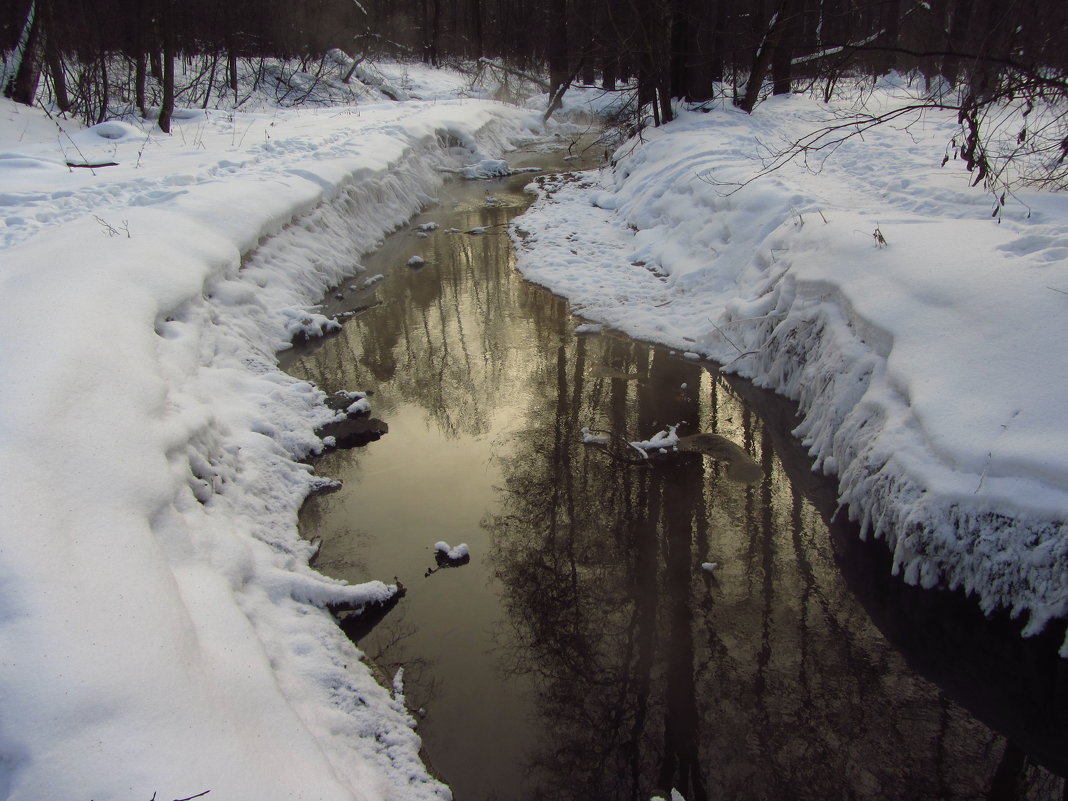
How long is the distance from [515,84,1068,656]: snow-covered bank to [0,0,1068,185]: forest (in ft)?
2.51

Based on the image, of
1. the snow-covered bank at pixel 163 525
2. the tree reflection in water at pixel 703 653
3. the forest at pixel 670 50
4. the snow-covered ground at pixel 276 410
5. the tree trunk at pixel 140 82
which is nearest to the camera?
the snow-covered bank at pixel 163 525

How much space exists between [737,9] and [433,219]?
12.5 meters

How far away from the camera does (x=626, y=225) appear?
1134 cm

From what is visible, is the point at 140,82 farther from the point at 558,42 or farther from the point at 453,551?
the point at 558,42

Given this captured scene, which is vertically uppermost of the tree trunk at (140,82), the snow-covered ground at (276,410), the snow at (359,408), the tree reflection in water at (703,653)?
the tree trunk at (140,82)

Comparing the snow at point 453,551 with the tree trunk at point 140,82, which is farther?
the tree trunk at point 140,82

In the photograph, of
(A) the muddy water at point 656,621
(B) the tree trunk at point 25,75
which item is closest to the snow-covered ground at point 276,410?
(A) the muddy water at point 656,621

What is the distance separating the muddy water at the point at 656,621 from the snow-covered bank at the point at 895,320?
357 millimetres

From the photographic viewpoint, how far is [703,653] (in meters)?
3.74

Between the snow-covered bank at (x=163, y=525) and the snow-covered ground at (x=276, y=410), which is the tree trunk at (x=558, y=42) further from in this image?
the snow-covered bank at (x=163, y=525)

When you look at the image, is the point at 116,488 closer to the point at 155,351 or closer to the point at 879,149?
the point at 155,351

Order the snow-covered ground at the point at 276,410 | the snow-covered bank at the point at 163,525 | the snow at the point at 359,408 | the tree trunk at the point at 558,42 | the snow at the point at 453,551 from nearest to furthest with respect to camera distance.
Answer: the snow-covered bank at the point at 163,525 < the snow-covered ground at the point at 276,410 < the snow at the point at 453,551 < the snow at the point at 359,408 < the tree trunk at the point at 558,42

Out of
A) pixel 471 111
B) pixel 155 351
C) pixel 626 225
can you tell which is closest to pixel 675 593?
pixel 155 351

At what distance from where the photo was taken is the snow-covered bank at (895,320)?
375 centimetres
